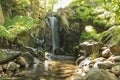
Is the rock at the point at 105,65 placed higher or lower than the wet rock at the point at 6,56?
lower

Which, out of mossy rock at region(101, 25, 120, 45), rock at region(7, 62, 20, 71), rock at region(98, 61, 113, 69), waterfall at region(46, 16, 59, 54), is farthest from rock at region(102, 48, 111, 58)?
waterfall at region(46, 16, 59, 54)

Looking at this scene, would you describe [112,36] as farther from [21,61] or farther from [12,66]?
[12,66]

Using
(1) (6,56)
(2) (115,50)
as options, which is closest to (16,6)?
(1) (6,56)

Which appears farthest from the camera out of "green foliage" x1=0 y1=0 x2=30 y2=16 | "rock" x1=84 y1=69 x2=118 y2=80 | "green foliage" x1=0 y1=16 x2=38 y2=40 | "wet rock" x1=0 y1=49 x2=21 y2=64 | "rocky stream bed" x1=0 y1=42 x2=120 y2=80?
"green foliage" x1=0 y1=0 x2=30 y2=16

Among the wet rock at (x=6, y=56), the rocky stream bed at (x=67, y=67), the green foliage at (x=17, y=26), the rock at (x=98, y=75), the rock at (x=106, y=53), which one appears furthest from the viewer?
the green foliage at (x=17, y=26)

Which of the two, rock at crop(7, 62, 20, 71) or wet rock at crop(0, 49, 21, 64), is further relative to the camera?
wet rock at crop(0, 49, 21, 64)

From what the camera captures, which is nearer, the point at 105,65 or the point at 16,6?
the point at 105,65

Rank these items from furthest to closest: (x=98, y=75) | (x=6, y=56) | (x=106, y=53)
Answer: (x=106, y=53) → (x=6, y=56) → (x=98, y=75)

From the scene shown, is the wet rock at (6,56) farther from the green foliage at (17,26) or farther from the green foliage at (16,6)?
the green foliage at (16,6)

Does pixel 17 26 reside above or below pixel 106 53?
above

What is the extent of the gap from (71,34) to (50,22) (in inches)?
86.5

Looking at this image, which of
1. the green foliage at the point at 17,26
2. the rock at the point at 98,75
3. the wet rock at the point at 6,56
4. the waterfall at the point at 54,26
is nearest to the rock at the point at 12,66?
the wet rock at the point at 6,56

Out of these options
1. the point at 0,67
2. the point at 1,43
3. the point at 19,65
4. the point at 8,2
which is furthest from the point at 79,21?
the point at 0,67

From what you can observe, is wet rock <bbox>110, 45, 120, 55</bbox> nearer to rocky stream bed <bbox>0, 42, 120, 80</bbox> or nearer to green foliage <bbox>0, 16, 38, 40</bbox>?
rocky stream bed <bbox>0, 42, 120, 80</bbox>
